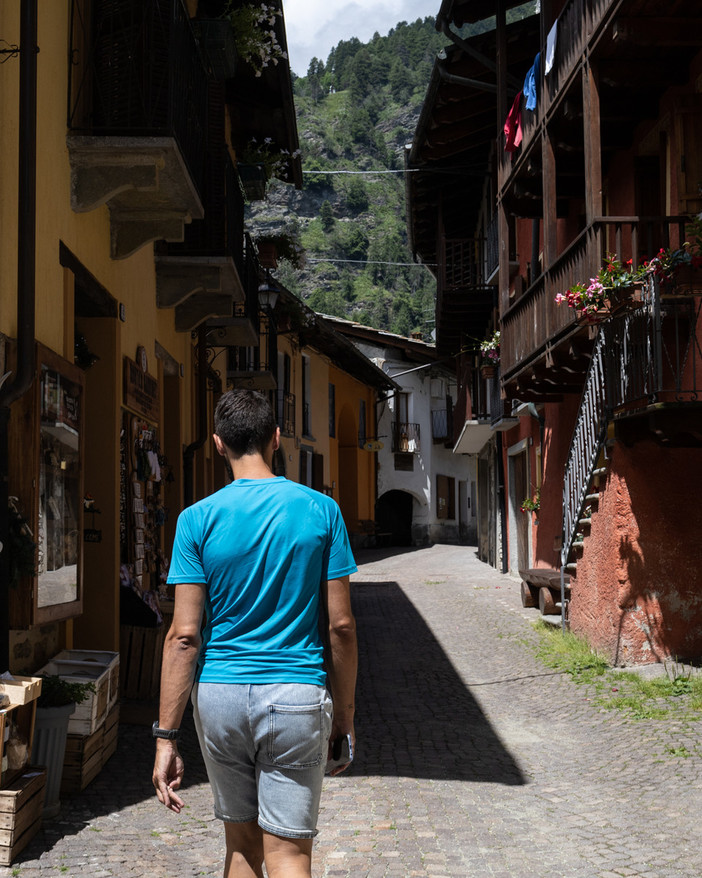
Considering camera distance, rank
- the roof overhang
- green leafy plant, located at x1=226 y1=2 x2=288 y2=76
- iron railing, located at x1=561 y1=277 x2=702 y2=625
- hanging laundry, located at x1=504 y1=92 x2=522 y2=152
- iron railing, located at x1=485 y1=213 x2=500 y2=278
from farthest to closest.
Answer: the roof overhang
iron railing, located at x1=485 y1=213 x2=500 y2=278
hanging laundry, located at x1=504 y1=92 x2=522 y2=152
green leafy plant, located at x1=226 y1=2 x2=288 y2=76
iron railing, located at x1=561 y1=277 x2=702 y2=625

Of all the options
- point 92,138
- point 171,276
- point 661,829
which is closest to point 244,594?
point 661,829

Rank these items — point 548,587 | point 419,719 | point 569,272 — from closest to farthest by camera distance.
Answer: point 419,719
point 569,272
point 548,587

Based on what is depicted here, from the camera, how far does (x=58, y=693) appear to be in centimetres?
581

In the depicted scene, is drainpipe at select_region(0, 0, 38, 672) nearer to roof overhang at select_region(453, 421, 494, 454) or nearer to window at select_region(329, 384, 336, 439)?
roof overhang at select_region(453, 421, 494, 454)

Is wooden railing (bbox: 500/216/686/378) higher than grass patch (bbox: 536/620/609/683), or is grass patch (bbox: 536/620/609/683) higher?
wooden railing (bbox: 500/216/686/378)

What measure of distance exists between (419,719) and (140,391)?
12.3 feet

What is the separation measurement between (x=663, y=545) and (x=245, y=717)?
25.3ft

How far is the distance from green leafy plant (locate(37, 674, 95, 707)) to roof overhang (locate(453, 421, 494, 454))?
18.1 meters

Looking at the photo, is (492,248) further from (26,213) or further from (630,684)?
(26,213)

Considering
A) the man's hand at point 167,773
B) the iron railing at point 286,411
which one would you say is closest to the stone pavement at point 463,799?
the man's hand at point 167,773

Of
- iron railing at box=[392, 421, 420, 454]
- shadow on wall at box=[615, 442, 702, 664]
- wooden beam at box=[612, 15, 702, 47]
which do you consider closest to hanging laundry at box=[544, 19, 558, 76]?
wooden beam at box=[612, 15, 702, 47]

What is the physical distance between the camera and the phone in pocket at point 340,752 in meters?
3.14

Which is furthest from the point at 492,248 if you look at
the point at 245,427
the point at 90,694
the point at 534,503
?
the point at 245,427

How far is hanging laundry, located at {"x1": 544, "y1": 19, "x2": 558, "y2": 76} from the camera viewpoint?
1237 centimetres
